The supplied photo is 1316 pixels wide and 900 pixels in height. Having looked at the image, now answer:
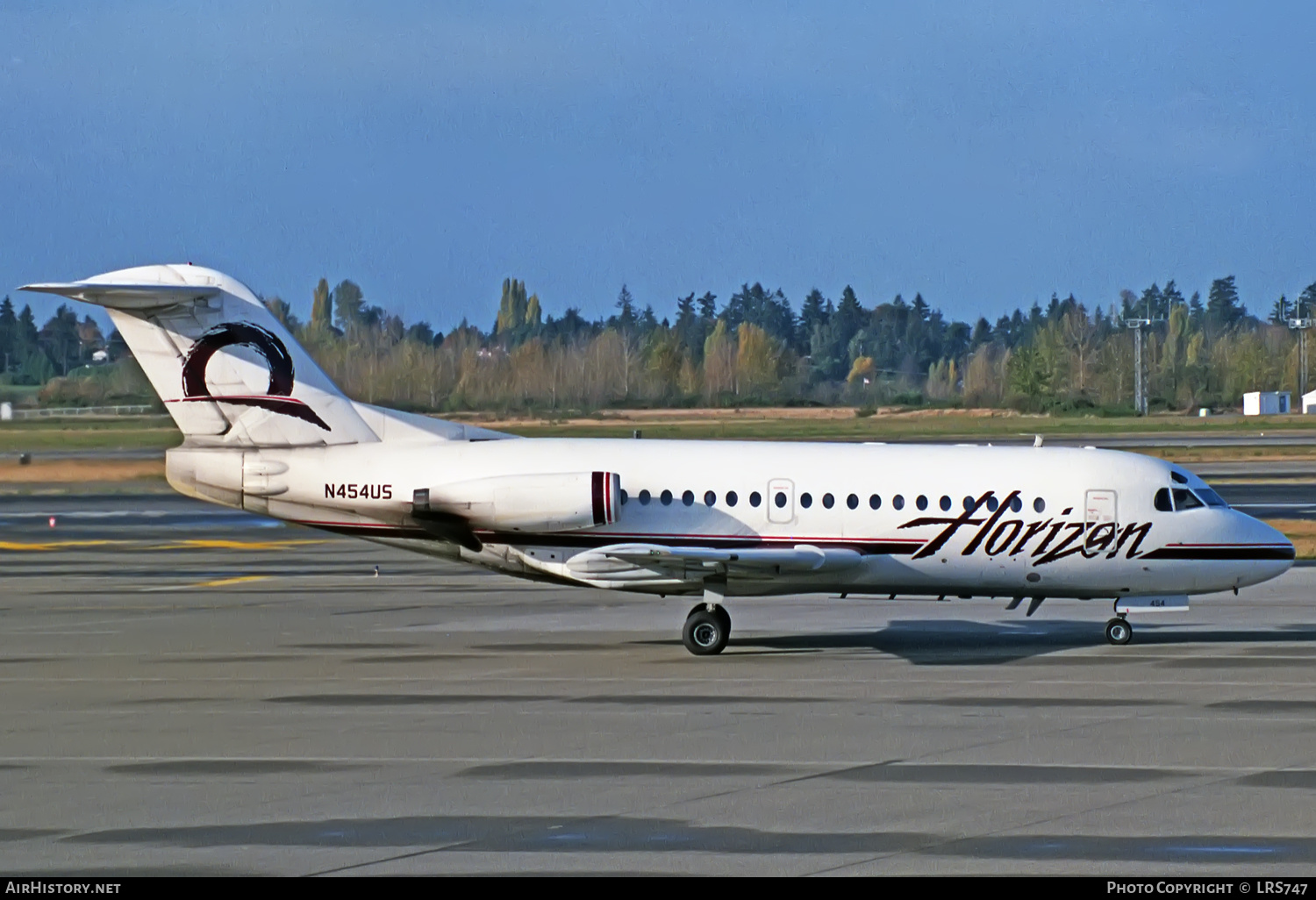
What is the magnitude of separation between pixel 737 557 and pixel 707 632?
51.0 inches

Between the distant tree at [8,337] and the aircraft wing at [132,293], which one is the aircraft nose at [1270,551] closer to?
the aircraft wing at [132,293]

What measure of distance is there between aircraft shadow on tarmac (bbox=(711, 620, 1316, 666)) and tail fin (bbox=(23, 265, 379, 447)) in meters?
6.94

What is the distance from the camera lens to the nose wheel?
1030 inches

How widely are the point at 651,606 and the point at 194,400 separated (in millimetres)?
9436

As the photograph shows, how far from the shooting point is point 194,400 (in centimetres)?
2577

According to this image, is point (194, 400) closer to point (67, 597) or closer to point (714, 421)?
point (67, 597)

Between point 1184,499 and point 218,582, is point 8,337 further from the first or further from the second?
point 1184,499

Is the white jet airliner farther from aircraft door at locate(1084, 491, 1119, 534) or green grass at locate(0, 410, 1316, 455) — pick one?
green grass at locate(0, 410, 1316, 455)

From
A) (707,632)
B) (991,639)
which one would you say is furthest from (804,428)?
(707,632)

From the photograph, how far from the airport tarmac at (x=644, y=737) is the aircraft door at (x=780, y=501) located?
1.97 m

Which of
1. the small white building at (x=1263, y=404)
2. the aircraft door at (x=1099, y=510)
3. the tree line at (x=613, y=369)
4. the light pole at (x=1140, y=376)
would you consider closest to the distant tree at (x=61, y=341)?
the tree line at (x=613, y=369)

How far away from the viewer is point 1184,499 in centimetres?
2630

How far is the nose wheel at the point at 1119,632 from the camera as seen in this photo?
85.8 feet

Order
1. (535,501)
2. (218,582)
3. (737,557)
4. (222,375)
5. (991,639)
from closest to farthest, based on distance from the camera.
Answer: (737,557) < (535,501) < (222,375) < (991,639) < (218,582)
